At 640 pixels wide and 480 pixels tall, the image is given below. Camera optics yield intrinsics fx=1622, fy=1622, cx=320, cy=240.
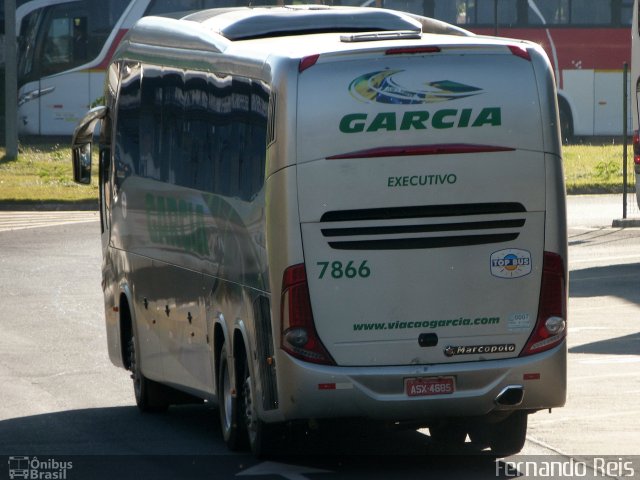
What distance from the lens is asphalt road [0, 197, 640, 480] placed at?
33.8 feet

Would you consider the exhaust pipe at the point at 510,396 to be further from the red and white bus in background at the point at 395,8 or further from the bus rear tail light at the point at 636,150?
the red and white bus in background at the point at 395,8

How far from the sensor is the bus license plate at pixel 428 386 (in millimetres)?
9781

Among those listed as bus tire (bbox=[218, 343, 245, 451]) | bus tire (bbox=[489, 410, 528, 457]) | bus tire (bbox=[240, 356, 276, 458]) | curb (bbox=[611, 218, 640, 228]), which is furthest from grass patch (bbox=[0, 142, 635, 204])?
bus tire (bbox=[489, 410, 528, 457])

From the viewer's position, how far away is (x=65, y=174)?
125ft

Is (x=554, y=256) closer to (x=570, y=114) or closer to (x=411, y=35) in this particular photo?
(x=411, y=35)

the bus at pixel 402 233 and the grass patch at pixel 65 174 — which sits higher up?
the bus at pixel 402 233

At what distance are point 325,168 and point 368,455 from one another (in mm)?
2135

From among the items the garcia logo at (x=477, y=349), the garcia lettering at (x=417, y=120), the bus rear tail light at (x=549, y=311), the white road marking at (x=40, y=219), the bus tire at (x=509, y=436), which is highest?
the garcia lettering at (x=417, y=120)

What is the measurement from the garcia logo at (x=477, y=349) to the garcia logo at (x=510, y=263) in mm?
432

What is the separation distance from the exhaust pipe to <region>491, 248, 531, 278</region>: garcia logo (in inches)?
27.0

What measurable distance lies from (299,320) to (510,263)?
135cm

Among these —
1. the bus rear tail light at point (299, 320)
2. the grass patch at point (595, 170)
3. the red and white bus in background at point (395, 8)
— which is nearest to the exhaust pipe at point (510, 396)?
the bus rear tail light at point (299, 320)

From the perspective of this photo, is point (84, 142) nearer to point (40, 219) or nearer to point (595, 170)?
point (40, 219)

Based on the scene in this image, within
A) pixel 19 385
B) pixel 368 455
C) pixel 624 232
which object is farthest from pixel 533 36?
pixel 368 455
